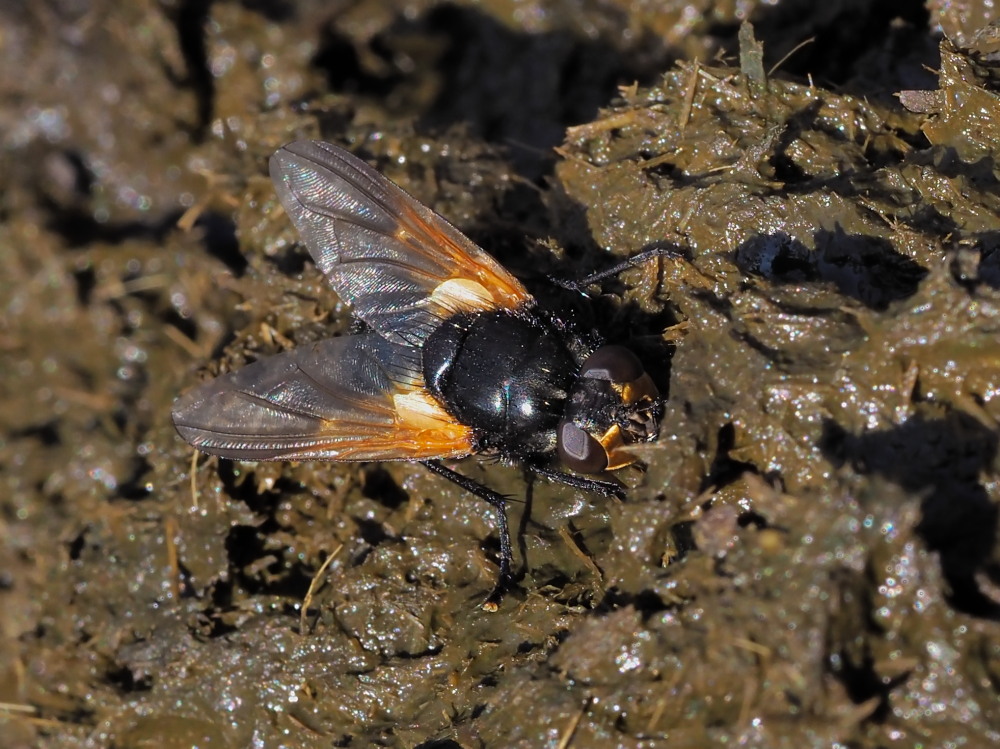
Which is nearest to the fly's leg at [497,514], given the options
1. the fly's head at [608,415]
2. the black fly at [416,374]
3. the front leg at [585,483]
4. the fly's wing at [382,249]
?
the black fly at [416,374]

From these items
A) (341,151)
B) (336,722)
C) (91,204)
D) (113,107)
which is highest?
(341,151)

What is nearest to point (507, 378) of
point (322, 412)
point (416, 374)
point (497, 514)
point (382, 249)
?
point (416, 374)

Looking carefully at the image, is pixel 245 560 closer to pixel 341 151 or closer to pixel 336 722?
pixel 336 722

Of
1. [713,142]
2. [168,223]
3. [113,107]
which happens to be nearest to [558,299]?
[713,142]

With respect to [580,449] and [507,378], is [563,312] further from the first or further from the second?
[580,449]

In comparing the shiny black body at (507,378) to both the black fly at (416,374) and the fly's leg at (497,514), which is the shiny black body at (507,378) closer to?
the black fly at (416,374)

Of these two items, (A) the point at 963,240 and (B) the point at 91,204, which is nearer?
(A) the point at 963,240
